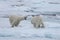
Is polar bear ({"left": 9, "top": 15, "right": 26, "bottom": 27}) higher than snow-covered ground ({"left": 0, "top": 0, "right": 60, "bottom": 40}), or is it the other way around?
polar bear ({"left": 9, "top": 15, "right": 26, "bottom": 27})

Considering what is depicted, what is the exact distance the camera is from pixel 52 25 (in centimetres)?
238

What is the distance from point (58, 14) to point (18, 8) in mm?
578

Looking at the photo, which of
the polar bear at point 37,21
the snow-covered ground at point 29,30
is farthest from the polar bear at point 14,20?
the polar bear at point 37,21

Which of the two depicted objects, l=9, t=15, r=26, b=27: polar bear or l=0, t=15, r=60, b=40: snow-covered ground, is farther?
l=9, t=15, r=26, b=27: polar bear

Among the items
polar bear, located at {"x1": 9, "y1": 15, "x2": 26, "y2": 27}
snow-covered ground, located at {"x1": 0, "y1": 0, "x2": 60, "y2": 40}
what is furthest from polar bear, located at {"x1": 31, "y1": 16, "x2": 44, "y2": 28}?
polar bear, located at {"x1": 9, "y1": 15, "x2": 26, "y2": 27}

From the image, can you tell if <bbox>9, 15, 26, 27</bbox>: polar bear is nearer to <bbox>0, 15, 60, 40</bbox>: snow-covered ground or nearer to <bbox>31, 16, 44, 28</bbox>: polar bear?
<bbox>0, 15, 60, 40</bbox>: snow-covered ground

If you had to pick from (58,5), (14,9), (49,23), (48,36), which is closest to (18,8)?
(14,9)

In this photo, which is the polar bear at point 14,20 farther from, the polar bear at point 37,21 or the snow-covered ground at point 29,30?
the polar bear at point 37,21

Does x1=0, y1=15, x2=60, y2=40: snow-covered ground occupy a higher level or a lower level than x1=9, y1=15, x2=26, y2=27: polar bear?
lower

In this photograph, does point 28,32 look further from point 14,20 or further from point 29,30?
point 14,20

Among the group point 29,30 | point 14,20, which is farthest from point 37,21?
point 14,20

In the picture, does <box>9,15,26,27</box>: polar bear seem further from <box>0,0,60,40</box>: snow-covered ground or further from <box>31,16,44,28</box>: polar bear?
<box>31,16,44,28</box>: polar bear

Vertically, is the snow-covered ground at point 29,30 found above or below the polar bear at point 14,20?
below

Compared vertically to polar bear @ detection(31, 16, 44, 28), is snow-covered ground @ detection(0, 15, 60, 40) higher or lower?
lower
